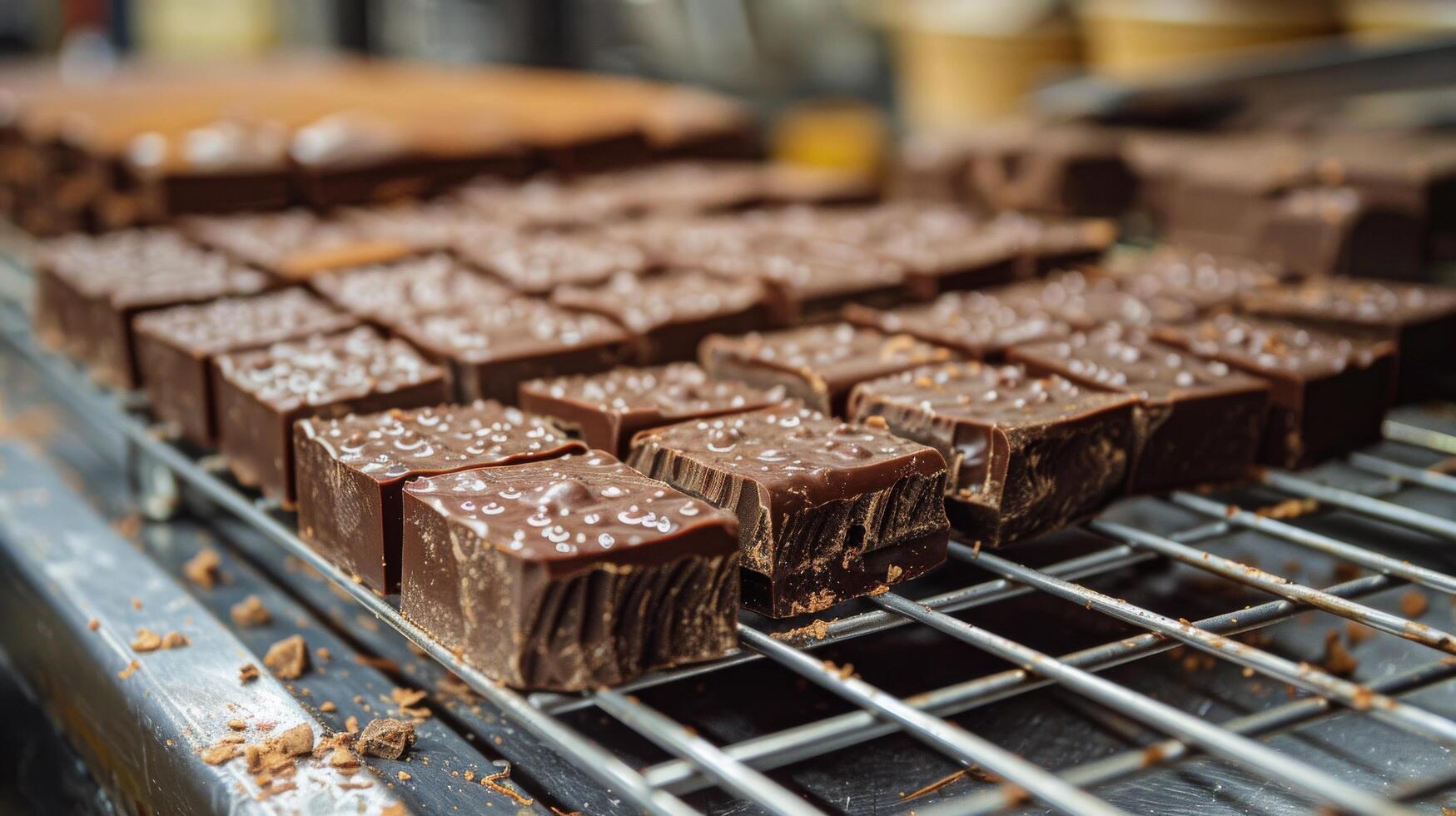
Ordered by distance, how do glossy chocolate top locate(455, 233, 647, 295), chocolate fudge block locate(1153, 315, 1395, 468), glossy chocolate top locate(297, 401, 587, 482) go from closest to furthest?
glossy chocolate top locate(297, 401, 587, 482)
chocolate fudge block locate(1153, 315, 1395, 468)
glossy chocolate top locate(455, 233, 647, 295)

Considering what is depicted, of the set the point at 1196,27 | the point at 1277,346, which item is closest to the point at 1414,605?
the point at 1277,346

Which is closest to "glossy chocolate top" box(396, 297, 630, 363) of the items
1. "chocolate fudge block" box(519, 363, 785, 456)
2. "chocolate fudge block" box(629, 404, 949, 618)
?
"chocolate fudge block" box(519, 363, 785, 456)

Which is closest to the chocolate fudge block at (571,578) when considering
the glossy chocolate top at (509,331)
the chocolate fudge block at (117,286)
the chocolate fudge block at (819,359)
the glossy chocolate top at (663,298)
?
the chocolate fudge block at (819,359)

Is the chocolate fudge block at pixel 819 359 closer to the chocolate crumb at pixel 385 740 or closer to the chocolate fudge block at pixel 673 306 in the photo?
the chocolate fudge block at pixel 673 306

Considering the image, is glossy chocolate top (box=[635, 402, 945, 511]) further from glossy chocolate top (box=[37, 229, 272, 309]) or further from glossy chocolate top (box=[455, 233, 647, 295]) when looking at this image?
glossy chocolate top (box=[37, 229, 272, 309])

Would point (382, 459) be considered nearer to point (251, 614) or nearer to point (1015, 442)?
point (251, 614)

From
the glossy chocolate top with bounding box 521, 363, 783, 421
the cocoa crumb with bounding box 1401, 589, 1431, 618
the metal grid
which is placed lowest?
the cocoa crumb with bounding box 1401, 589, 1431, 618

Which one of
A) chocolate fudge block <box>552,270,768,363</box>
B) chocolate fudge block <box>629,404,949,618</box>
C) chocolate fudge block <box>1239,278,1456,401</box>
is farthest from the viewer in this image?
chocolate fudge block <box>552,270,768,363</box>
